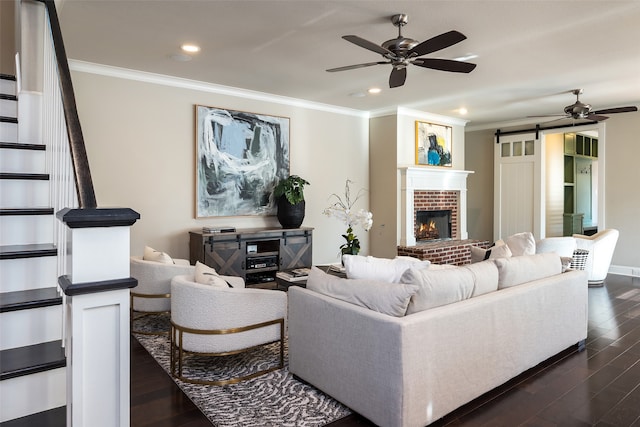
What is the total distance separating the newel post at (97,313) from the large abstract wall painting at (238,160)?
4.15 m

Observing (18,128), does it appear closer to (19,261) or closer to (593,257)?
(19,261)

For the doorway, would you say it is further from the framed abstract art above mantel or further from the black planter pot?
the black planter pot

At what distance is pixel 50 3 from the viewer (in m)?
2.40

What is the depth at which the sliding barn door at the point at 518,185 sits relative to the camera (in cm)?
760

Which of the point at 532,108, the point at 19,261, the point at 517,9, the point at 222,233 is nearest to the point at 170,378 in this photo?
the point at 19,261

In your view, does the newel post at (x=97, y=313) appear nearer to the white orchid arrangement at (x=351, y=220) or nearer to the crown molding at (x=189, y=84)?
the white orchid arrangement at (x=351, y=220)

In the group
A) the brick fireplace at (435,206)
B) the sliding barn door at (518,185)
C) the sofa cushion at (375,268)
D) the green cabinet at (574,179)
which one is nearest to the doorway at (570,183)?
the green cabinet at (574,179)

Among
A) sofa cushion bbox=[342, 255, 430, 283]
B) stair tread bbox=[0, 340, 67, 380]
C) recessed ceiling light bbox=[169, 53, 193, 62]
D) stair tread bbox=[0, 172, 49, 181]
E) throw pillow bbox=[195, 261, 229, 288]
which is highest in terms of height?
recessed ceiling light bbox=[169, 53, 193, 62]

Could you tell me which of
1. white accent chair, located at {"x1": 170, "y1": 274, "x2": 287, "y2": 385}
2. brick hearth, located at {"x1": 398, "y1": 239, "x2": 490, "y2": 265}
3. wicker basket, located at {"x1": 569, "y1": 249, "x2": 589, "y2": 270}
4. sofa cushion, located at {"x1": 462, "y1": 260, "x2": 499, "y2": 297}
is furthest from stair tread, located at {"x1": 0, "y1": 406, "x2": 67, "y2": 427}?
wicker basket, located at {"x1": 569, "y1": 249, "x2": 589, "y2": 270}

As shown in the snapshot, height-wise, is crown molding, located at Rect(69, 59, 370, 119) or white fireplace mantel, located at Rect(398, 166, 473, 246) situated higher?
crown molding, located at Rect(69, 59, 370, 119)

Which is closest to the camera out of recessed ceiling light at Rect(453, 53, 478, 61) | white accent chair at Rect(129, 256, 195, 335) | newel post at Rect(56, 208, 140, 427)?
newel post at Rect(56, 208, 140, 427)

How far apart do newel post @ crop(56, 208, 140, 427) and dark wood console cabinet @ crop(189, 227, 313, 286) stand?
3.65m

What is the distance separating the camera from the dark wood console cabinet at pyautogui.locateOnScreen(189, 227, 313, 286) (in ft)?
16.2

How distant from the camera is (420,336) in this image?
2.15 m
